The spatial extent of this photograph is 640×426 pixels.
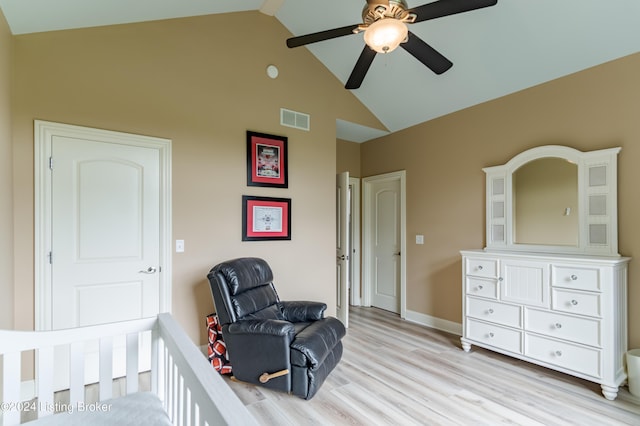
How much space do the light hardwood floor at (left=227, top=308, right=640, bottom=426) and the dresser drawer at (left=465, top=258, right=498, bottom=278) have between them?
828 mm

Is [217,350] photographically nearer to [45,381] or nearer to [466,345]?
[45,381]

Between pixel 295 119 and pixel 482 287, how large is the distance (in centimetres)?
273

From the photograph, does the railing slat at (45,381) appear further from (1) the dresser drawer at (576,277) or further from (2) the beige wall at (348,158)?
(2) the beige wall at (348,158)

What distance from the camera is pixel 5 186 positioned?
211cm

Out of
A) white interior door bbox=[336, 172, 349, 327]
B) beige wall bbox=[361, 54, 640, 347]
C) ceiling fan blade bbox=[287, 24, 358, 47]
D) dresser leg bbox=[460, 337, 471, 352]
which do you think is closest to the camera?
ceiling fan blade bbox=[287, 24, 358, 47]

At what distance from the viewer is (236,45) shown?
3.39 m

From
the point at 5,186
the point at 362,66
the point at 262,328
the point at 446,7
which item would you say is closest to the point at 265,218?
the point at 262,328

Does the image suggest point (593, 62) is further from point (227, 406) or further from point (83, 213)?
point (83, 213)

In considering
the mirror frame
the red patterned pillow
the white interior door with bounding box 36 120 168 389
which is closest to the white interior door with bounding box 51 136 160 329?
the white interior door with bounding box 36 120 168 389

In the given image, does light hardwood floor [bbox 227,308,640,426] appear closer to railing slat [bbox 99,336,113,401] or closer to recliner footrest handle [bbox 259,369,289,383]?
recliner footrest handle [bbox 259,369,289,383]

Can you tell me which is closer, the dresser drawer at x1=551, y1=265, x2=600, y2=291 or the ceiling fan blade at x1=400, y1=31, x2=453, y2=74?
the ceiling fan blade at x1=400, y1=31, x2=453, y2=74

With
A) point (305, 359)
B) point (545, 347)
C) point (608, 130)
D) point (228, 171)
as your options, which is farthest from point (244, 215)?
point (608, 130)

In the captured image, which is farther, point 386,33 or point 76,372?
point 386,33

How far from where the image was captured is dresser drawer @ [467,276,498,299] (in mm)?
3110
